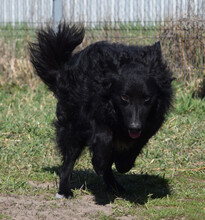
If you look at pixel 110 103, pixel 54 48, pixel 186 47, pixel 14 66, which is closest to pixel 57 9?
pixel 14 66

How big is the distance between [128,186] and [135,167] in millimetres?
634

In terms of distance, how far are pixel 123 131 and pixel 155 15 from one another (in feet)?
17.2

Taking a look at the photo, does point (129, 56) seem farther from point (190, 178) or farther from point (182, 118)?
point (182, 118)

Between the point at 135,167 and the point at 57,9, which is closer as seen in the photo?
the point at 135,167

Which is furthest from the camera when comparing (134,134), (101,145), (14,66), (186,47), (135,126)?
(14,66)

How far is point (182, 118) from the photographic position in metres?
6.70

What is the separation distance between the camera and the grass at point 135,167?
389 centimetres

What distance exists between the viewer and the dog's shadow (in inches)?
161

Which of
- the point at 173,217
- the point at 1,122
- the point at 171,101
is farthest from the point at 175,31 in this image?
the point at 173,217

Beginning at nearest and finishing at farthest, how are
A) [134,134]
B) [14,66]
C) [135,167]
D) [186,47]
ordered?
1. [134,134]
2. [135,167]
3. [186,47]
4. [14,66]

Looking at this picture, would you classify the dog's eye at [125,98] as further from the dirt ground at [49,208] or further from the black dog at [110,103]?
the dirt ground at [49,208]

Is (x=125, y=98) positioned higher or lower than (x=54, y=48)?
lower

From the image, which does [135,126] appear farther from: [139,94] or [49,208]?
[49,208]

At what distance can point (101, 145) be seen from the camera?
12.2 ft
